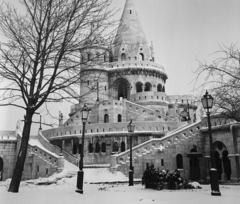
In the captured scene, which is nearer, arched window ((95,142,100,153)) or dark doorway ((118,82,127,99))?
arched window ((95,142,100,153))

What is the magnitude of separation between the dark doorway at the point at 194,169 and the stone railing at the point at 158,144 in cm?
143

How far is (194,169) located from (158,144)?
2733 mm

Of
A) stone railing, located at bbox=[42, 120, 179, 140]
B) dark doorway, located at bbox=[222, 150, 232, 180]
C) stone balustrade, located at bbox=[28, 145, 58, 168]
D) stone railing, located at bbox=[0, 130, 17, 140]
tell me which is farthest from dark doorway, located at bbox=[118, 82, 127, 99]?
dark doorway, located at bbox=[222, 150, 232, 180]

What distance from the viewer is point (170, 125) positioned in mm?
24469

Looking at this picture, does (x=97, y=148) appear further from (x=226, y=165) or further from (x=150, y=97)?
(x=150, y=97)

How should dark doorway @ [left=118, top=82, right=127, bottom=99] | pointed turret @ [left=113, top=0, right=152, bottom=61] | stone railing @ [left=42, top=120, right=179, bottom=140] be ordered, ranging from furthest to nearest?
pointed turret @ [left=113, top=0, right=152, bottom=61], dark doorway @ [left=118, top=82, right=127, bottom=99], stone railing @ [left=42, top=120, right=179, bottom=140]

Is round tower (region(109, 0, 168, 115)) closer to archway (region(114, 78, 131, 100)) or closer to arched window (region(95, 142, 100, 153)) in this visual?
archway (region(114, 78, 131, 100))

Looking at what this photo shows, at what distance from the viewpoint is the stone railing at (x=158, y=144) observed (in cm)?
1845

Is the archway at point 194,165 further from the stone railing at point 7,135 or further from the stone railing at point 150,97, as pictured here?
the stone railing at point 7,135

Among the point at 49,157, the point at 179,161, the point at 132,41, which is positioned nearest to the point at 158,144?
the point at 179,161

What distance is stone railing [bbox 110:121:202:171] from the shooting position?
18453mm

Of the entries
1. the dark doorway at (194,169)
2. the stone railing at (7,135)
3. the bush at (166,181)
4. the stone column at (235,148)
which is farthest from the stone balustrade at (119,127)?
the bush at (166,181)

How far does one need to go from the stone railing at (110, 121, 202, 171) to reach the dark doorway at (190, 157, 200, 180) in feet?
4.70

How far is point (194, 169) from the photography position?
1825cm
